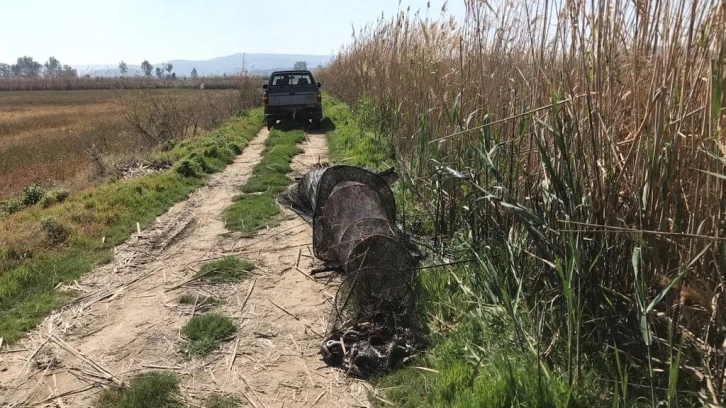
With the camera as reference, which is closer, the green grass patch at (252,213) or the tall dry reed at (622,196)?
the tall dry reed at (622,196)

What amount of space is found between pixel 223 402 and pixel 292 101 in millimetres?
13207

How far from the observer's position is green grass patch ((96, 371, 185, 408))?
3.24 metres

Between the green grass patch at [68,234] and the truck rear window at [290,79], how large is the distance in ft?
21.7

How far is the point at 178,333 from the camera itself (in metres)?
4.16

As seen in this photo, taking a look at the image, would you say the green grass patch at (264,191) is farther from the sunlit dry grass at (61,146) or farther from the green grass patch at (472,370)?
the green grass patch at (472,370)

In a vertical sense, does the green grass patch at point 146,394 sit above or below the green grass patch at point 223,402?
above

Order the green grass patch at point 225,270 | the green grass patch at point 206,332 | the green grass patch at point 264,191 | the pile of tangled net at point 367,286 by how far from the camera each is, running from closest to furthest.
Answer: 1. the pile of tangled net at point 367,286
2. the green grass patch at point 206,332
3. the green grass patch at point 225,270
4. the green grass patch at point 264,191

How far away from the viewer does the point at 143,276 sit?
17.5 ft

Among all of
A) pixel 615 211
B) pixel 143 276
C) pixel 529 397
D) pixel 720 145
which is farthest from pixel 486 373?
pixel 143 276

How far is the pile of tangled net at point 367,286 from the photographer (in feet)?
11.8

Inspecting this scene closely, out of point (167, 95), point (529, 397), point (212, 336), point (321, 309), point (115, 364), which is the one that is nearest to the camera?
point (529, 397)

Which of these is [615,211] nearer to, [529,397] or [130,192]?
[529,397]

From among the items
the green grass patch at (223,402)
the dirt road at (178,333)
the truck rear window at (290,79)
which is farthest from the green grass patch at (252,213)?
the truck rear window at (290,79)

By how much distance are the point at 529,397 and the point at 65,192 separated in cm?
854
